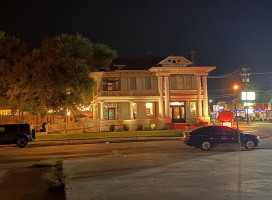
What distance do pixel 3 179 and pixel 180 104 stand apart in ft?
113

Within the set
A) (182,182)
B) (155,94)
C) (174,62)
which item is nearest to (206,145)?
(182,182)

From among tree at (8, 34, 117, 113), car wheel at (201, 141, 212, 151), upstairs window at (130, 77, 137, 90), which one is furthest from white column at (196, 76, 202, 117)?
car wheel at (201, 141, 212, 151)

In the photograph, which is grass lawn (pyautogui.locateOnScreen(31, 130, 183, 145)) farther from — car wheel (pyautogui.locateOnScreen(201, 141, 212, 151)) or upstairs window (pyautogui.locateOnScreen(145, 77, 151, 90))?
upstairs window (pyautogui.locateOnScreen(145, 77, 151, 90))

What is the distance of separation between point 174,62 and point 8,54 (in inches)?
784

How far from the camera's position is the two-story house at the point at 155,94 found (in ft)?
136

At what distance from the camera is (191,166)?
12.9 m

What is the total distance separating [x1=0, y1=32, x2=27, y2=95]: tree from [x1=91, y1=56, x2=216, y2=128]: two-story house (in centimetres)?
939

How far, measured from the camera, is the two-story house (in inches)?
1635

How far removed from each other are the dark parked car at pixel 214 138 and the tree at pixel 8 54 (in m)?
24.4

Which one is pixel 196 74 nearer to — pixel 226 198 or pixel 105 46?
pixel 105 46

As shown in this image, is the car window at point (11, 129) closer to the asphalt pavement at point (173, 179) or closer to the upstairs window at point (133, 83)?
the asphalt pavement at point (173, 179)

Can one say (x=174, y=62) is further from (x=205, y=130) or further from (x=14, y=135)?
(x=14, y=135)

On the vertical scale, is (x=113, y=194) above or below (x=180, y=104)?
below

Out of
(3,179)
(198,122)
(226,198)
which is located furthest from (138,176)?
(198,122)
